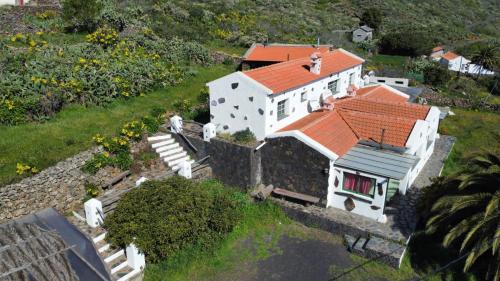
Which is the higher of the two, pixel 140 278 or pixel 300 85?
pixel 300 85

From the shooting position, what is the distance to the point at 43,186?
15641 millimetres

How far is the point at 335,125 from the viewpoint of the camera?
19.5m

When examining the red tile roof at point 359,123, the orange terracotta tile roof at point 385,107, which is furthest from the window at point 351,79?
the red tile roof at point 359,123

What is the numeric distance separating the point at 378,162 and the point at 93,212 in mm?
11573

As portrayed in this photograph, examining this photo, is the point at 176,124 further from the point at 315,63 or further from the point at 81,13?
the point at 81,13

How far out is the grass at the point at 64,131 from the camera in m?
16.2

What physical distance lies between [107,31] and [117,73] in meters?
6.53

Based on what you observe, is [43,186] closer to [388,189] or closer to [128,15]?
[388,189]

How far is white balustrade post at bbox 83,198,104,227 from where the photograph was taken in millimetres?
14852

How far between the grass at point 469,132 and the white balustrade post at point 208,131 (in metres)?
12.7

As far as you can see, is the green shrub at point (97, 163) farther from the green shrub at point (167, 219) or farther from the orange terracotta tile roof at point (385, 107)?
the orange terracotta tile roof at point (385, 107)

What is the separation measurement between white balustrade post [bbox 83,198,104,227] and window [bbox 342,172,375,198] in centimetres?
1000

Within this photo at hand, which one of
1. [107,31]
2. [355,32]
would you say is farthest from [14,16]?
[355,32]

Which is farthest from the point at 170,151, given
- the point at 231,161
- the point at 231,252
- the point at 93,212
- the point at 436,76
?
the point at 436,76
